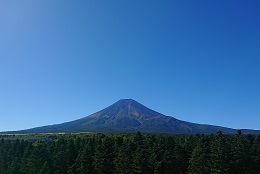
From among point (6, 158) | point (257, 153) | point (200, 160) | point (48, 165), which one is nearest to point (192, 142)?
point (257, 153)

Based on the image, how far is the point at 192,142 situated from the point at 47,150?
32.7 metres

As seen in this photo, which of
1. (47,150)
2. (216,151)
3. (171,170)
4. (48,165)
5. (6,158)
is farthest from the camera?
→ (6,158)

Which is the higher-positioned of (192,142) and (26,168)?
(192,142)

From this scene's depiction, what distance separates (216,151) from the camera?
54219 millimetres

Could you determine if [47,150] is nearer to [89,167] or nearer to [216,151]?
[89,167]

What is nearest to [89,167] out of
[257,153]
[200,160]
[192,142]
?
[200,160]

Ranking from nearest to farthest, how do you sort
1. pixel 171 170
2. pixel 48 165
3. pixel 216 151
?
pixel 216 151 → pixel 171 170 → pixel 48 165

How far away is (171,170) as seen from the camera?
57.8 metres

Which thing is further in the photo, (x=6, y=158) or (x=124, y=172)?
(x=6, y=158)

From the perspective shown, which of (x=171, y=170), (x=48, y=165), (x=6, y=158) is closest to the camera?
(x=171, y=170)

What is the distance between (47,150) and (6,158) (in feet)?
39.9

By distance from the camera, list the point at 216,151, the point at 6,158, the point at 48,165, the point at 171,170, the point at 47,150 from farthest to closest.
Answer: the point at 6,158 < the point at 47,150 < the point at 48,165 < the point at 171,170 < the point at 216,151

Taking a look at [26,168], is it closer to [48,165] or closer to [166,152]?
[48,165]

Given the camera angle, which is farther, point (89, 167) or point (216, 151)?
point (89, 167)
